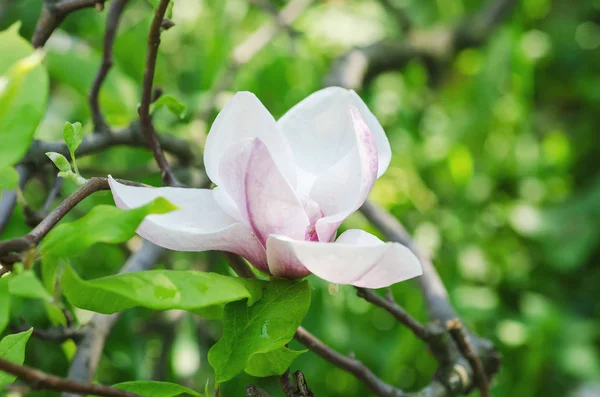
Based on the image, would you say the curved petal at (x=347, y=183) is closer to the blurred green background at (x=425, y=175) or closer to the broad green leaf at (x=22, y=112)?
the broad green leaf at (x=22, y=112)

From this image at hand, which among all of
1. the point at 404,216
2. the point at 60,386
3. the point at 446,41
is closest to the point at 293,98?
the point at 404,216

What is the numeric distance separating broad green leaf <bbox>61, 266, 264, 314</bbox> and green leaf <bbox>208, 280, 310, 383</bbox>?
0.02m

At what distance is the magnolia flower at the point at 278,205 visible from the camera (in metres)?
0.38

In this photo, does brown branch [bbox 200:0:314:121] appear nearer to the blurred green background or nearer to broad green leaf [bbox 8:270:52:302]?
the blurred green background

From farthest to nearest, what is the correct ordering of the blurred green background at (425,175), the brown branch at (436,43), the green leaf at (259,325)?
the brown branch at (436,43), the blurred green background at (425,175), the green leaf at (259,325)

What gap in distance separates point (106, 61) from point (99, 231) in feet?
1.24

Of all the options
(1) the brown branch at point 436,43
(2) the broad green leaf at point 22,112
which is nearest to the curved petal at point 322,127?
(2) the broad green leaf at point 22,112

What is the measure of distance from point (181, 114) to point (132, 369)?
446 millimetres

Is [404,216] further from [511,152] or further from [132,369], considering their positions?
[132,369]

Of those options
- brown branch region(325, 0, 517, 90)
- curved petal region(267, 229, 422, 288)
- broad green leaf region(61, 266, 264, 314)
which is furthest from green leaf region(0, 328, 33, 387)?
brown branch region(325, 0, 517, 90)

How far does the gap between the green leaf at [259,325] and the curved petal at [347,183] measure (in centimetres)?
4

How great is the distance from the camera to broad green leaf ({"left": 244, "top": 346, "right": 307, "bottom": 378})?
425 millimetres

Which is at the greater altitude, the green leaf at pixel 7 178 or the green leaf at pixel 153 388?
the green leaf at pixel 7 178

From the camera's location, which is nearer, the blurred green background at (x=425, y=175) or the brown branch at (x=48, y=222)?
the brown branch at (x=48, y=222)
